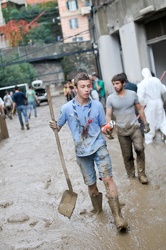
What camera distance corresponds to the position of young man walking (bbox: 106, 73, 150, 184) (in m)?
6.95

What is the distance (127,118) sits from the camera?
711 centimetres

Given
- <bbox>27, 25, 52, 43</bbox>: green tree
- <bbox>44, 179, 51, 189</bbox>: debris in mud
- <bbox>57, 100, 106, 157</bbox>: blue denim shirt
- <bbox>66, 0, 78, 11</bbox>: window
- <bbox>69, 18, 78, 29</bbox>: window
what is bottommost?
<bbox>44, 179, 51, 189</bbox>: debris in mud

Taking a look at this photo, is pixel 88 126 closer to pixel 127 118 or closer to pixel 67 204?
pixel 67 204

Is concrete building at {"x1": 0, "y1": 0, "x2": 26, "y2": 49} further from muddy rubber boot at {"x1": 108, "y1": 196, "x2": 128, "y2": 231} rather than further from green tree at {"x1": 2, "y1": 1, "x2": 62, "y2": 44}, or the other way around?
muddy rubber boot at {"x1": 108, "y1": 196, "x2": 128, "y2": 231}

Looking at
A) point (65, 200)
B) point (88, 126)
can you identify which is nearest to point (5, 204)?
point (65, 200)

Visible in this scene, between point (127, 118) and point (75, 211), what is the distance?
1.76 m

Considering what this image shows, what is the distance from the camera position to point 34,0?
58375 millimetres

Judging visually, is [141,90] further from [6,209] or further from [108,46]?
[108,46]

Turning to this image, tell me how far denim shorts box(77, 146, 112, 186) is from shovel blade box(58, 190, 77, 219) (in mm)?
340

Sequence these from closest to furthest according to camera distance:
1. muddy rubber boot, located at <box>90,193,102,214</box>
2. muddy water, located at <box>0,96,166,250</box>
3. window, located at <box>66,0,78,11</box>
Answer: muddy water, located at <box>0,96,166,250</box>, muddy rubber boot, located at <box>90,193,102,214</box>, window, located at <box>66,0,78,11</box>

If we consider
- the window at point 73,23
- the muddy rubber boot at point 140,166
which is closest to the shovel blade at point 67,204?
the muddy rubber boot at point 140,166

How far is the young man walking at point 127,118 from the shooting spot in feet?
22.8

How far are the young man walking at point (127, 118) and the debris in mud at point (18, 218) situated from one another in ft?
6.29

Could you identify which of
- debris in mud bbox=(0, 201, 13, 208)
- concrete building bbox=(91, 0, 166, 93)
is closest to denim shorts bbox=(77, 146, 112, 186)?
debris in mud bbox=(0, 201, 13, 208)
